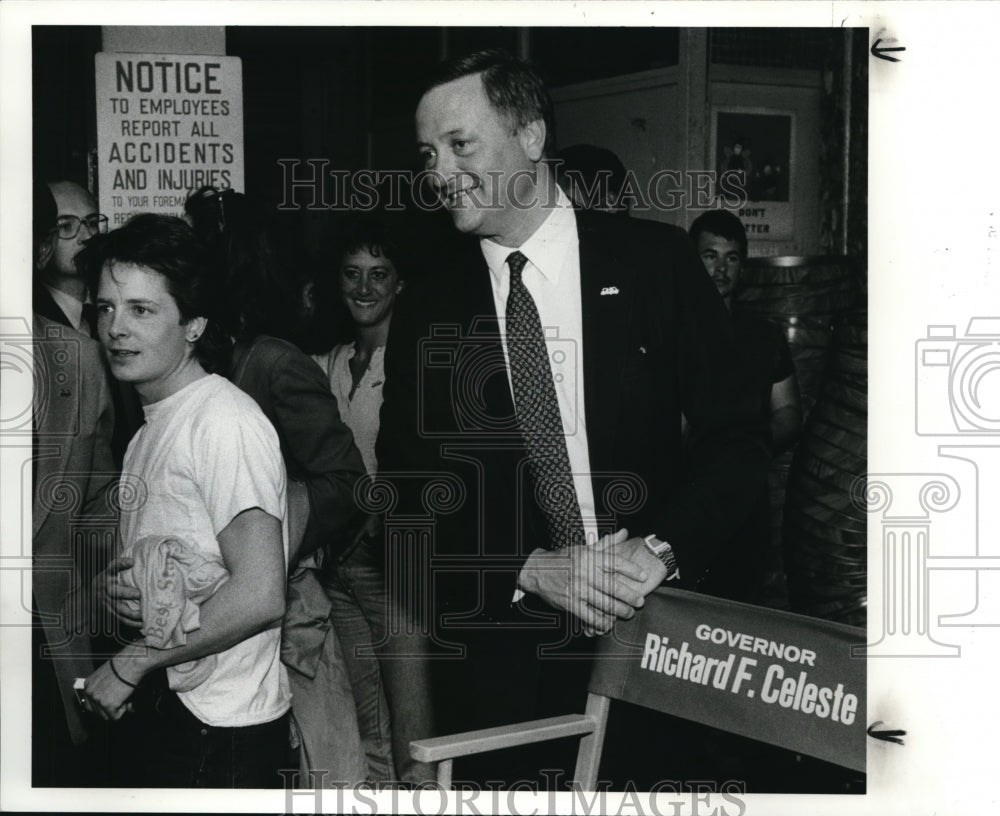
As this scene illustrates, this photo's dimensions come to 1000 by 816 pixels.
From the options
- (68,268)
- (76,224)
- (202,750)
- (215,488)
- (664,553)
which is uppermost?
(76,224)

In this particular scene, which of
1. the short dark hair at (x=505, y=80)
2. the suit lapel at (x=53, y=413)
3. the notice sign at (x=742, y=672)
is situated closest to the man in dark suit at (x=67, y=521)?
the suit lapel at (x=53, y=413)

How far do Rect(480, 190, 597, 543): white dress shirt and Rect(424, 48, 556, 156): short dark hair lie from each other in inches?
9.3

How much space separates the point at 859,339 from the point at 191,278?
1679 mm

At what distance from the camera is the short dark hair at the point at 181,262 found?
2916mm

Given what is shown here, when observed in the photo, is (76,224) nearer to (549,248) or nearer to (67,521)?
(67,521)

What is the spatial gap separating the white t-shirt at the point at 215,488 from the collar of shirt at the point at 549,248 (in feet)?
2.28

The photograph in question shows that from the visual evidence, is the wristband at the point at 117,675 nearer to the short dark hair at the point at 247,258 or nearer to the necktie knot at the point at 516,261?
the short dark hair at the point at 247,258

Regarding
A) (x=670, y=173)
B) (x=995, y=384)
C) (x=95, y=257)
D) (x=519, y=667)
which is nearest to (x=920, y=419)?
(x=995, y=384)

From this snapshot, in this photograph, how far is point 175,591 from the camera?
2.93 m

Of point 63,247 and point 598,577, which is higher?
point 63,247

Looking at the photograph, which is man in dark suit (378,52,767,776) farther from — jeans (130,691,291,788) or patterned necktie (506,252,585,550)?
jeans (130,691,291,788)

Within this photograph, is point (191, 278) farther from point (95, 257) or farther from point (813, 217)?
point (813, 217)

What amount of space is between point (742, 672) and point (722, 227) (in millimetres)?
1092

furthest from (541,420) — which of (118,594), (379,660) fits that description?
(118,594)
